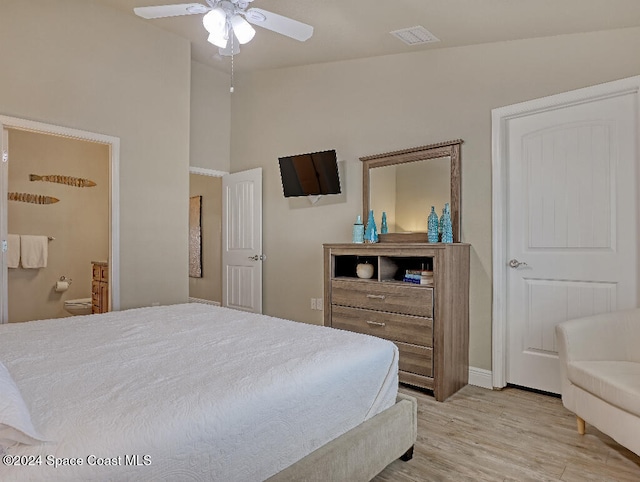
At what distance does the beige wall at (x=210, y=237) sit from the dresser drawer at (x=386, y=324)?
10.0 feet

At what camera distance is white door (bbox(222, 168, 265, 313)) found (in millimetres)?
4871

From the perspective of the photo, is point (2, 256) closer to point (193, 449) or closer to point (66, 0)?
point (66, 0)

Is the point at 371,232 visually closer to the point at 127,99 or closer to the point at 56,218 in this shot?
the point at 127,99

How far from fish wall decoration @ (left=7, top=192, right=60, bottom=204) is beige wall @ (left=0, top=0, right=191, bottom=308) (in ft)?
5.66

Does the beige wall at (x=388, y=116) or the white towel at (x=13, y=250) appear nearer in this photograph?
the beige wall at (x=388, y=116)

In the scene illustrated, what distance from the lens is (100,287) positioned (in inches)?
185

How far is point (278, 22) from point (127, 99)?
2148 mm

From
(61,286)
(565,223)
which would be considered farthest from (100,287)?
(565,223)

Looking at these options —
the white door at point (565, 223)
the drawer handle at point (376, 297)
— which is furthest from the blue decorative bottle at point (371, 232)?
the white door at point (565, 223)

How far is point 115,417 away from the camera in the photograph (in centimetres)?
106

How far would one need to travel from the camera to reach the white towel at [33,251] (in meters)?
4.65

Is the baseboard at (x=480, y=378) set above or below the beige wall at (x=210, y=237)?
below

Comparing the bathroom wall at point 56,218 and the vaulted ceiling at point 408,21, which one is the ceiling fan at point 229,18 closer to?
the vaulted ceiling at point 408,21

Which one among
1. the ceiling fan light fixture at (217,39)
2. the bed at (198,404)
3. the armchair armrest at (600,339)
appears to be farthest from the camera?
the ceiling fan light fixture at (217,39)
